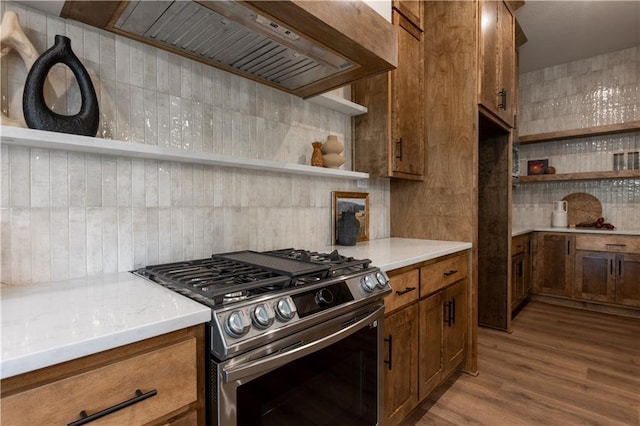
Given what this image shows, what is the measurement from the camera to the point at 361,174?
2.12 m

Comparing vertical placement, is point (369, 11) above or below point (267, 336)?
above

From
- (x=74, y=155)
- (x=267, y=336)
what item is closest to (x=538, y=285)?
(x=267, y=336)

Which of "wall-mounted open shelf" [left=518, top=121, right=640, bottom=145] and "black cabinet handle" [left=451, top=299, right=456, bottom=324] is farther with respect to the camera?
"wall-mounted open shelf" [left=518, top=121, right=640, bottom=145]

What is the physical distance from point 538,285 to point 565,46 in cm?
275

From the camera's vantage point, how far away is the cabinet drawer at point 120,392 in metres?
0.62

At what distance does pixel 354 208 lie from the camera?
2348 mm

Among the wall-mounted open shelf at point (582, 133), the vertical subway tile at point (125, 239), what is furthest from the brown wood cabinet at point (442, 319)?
the wall-mounted open shelf at point (582, 133)

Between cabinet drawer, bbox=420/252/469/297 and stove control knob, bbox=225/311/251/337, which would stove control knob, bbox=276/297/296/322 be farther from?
cabinet drawer, bbox=420/252/469/297

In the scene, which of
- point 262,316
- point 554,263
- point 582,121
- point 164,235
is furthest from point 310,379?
point 582,121

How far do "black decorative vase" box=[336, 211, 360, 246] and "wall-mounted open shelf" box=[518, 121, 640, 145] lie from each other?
3221mm

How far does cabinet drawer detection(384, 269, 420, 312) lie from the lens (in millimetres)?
1542

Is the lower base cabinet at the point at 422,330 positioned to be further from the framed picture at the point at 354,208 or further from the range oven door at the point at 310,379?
the framed picture at the point at 354,208

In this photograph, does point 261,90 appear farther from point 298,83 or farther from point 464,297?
point 464,297

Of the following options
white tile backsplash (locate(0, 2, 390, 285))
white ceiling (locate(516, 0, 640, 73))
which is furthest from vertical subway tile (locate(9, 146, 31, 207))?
white ceiling (locate(516, 0, 640, 73))
